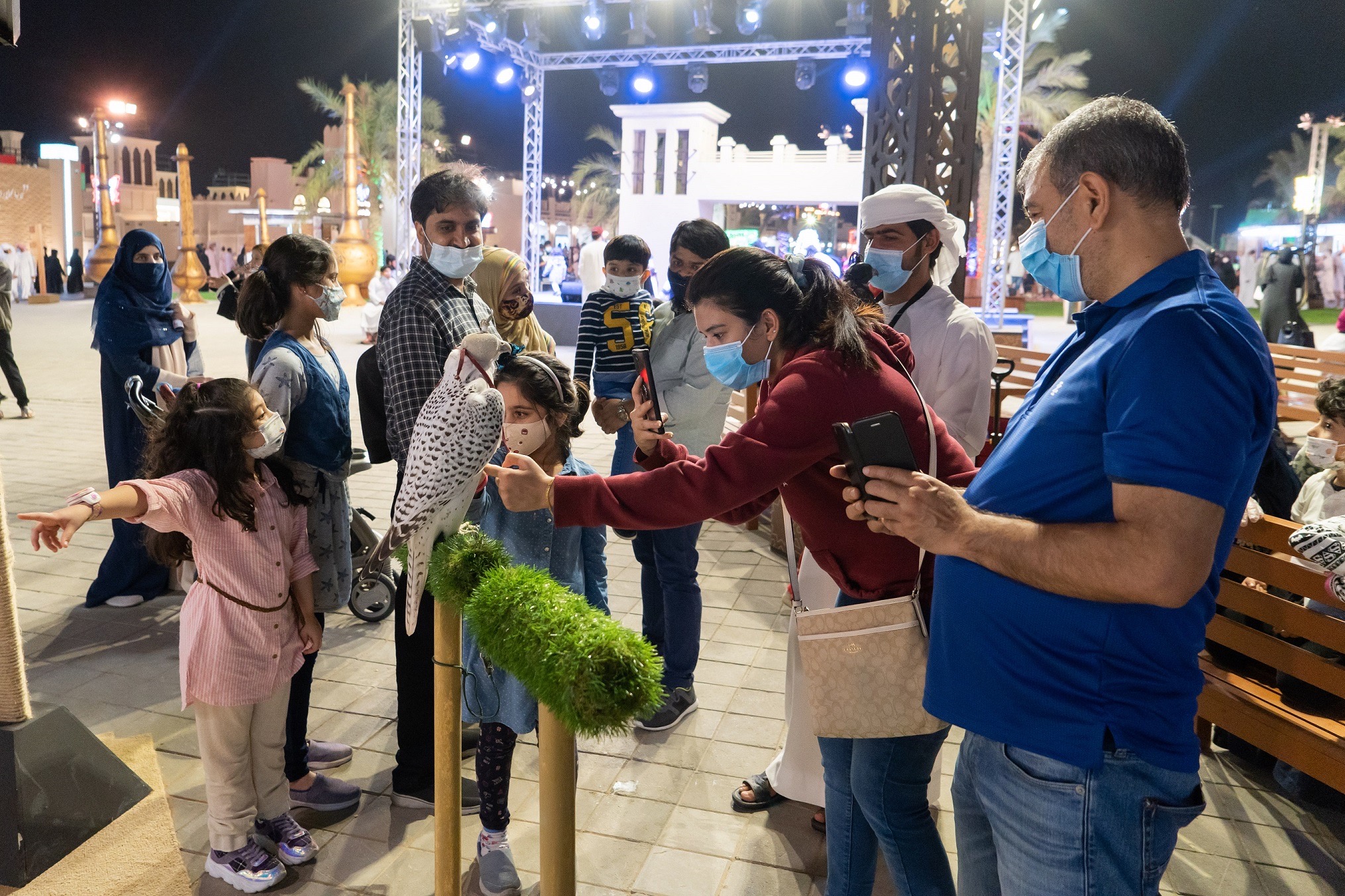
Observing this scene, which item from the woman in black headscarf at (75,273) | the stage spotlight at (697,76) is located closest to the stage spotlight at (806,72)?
the stage spotlight at (697,76)

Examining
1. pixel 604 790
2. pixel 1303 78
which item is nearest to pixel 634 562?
pixel 604 790

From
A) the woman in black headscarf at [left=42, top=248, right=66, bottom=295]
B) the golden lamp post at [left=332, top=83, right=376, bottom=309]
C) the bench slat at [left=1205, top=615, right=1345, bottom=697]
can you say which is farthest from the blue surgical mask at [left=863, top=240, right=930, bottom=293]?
the woman in black headscarf at [left=42, top=248, right=66, bottom=295]

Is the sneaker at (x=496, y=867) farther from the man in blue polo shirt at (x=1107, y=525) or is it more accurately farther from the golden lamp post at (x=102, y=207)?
the golden lamp post at (x=102, y=207)

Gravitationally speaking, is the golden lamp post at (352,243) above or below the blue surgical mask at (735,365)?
above

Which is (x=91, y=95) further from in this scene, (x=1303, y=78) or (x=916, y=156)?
(x=1303, y=78)

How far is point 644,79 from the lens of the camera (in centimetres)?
1952

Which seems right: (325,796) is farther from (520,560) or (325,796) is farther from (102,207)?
(102,207)

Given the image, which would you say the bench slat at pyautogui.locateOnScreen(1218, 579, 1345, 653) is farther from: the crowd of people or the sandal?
the sandal

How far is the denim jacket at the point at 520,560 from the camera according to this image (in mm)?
2287

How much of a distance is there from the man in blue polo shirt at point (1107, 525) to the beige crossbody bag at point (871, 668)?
Answer: 1.07 feet

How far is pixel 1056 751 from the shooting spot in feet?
4.00

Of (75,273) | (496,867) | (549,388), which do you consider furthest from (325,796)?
(75,273)

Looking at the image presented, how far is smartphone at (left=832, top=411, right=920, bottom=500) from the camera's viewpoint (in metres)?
1.32

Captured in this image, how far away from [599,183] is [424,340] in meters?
39.0
